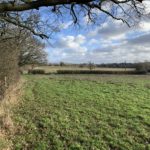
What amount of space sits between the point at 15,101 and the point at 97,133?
757 cm

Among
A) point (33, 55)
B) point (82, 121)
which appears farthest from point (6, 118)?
point (33, 55)

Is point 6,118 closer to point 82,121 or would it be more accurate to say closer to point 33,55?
point 82,121

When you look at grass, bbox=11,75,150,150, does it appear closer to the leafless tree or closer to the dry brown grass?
the dry brown grass

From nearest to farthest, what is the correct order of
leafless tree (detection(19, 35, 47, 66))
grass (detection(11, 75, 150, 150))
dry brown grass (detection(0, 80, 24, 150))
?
dry brown grass (detection(0, 80, 24, 150)), grass (detection(11, 75, 150, 150)), leafless tree (detection(19, 35, 47, 66))

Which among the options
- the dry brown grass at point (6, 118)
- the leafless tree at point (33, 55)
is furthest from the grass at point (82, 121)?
the leafless tree at point (33, 55)

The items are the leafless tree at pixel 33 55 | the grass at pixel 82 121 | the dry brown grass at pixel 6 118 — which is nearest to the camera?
the dry brown grass at pixel 6 118

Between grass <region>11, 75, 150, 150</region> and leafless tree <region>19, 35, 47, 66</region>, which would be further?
leafless tree <region>19, 35, 47, 66</region>

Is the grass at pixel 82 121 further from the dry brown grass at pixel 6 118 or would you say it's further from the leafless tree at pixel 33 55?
the leafless tree at pixel 33 55

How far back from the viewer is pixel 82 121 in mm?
19781

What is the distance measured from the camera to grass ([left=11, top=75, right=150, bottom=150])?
16.4 meters

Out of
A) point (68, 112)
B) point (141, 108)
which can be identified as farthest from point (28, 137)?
point (141, 108)

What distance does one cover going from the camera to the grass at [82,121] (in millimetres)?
16406

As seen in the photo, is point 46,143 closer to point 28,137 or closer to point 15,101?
point 28,137

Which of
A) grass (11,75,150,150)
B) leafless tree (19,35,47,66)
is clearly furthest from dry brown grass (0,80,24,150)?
leafless tree (19,35,47,66)
